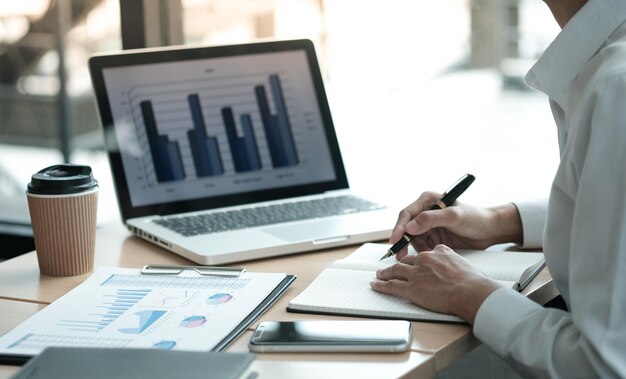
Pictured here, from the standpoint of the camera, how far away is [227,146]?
1.77 meters

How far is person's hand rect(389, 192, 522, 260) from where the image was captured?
4.87ft

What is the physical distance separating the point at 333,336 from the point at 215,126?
714 millimetres

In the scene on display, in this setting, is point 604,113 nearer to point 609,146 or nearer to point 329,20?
point 609,146

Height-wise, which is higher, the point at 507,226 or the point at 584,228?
the point at 584,228

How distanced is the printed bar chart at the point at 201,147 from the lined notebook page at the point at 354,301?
46 centimetres

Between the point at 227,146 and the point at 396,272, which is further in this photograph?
the point at 227,146

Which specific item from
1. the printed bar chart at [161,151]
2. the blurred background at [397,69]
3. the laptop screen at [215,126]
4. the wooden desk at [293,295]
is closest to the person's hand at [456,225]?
the wooden desk at [293,295]

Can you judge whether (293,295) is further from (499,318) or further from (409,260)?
(499,318)

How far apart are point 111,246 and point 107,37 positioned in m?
A: 1.13

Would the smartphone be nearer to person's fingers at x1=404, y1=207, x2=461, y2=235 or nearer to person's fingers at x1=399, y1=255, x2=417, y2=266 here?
person's fingers at x1=399, y1=255, x2=417, y2=266

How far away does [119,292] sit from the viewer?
1.32 meters

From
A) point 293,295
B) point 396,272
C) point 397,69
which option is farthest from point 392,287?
point 397,69

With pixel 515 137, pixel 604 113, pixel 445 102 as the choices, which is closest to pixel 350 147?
pixel 445 102

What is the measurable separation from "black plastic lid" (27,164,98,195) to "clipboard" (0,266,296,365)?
13cm
